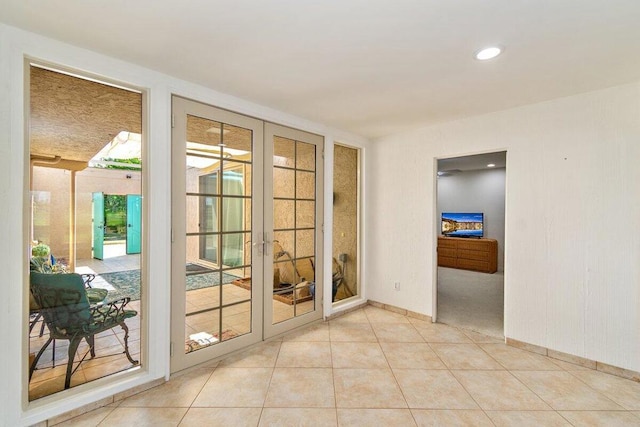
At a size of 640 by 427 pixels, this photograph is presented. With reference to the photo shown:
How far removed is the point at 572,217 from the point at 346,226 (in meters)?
2.52

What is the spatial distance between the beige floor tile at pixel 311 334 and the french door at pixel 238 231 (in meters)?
0.09

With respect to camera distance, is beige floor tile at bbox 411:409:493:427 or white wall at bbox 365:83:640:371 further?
white wall at bbox 365:83:640:371

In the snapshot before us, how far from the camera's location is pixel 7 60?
1705mm

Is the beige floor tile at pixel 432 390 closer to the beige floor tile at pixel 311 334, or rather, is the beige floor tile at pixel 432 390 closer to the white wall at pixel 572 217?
the beige floor tile at pixel 311 334

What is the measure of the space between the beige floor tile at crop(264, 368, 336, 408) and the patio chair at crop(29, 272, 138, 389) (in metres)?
1.13

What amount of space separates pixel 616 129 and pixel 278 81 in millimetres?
2918

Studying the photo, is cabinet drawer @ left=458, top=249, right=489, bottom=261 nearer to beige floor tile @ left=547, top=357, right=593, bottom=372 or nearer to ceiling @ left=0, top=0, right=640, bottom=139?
beige floor tile @ left=547, top=357, right=593, bottom=372

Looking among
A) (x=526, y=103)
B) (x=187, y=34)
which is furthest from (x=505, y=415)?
(x=187, y=34)

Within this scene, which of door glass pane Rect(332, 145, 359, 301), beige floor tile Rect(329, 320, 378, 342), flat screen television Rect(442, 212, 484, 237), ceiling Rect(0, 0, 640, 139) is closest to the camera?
ceiling Rect(0, 0, 640, 139)

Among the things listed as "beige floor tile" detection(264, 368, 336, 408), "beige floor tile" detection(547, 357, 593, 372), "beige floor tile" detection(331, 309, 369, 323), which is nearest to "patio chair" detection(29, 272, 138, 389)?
"beige floor tile" detection(264, 368, 336, 408)

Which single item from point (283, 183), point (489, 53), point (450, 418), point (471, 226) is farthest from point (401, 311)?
point (471, 226)

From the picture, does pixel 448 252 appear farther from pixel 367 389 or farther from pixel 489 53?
pixel 489 53

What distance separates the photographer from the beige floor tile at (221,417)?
1.87m

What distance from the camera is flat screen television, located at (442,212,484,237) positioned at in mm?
7039
